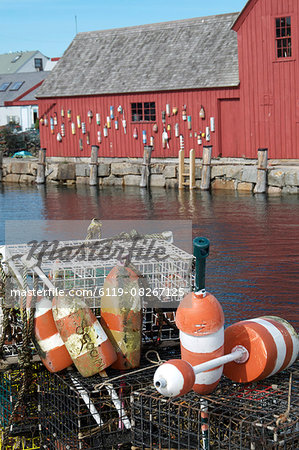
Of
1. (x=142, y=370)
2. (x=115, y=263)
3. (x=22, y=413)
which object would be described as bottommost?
(x=22, y=413)

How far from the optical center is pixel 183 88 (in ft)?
86.2

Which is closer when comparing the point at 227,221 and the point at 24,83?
the point at 227,221

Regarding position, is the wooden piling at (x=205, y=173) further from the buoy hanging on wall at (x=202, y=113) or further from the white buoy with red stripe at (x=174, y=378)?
the white buoy with red stripe at (x=174, y=378)

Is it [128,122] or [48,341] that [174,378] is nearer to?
[48,341]

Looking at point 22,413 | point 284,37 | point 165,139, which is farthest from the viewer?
point 165,139

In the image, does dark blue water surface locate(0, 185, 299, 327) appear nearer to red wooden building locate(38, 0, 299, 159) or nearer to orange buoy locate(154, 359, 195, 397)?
red wooden building locate(38, 0, 299, 159)

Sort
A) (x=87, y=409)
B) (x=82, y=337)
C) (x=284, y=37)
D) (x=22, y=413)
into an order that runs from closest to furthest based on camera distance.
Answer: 1. (x=87, y=409)
2. (x=82, y=337)
3. (x=22, y=413)
4. (x=284, y=37)

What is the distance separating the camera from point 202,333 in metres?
4.60

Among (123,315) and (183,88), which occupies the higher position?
(183,88)

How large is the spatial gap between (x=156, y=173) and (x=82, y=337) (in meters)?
21.5

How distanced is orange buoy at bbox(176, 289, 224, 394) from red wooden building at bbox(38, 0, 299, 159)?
19.9 m

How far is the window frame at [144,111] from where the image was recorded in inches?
1095

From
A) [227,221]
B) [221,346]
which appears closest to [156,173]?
[227,221]

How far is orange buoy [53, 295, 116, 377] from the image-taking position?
513cm
